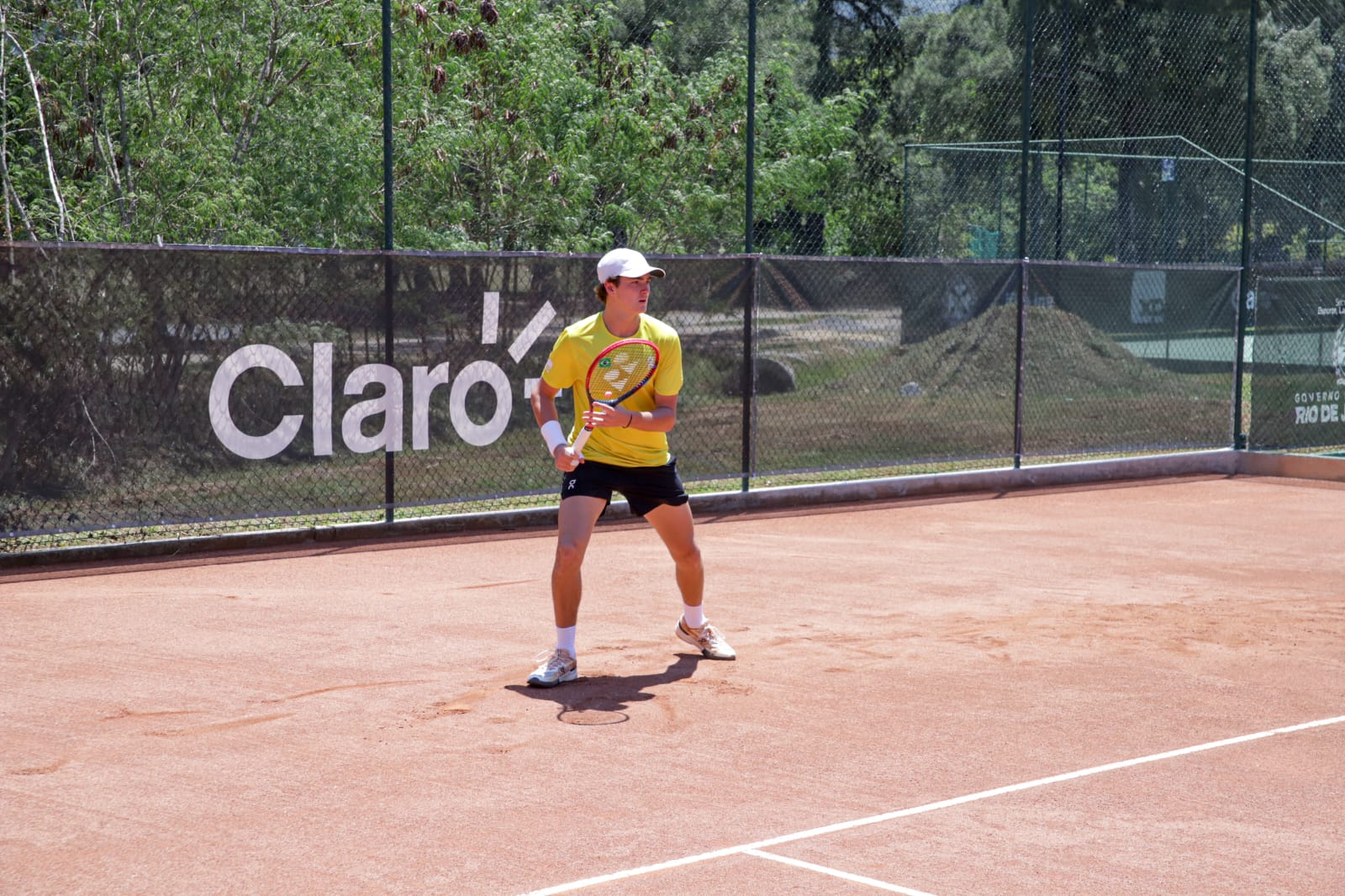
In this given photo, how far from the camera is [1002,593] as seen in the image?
9148 millimetres

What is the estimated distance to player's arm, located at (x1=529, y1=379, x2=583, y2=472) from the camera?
659 cm

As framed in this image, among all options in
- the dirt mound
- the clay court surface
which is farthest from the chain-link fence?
the clay court surface

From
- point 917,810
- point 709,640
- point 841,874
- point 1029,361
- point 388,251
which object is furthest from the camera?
point 1029,361

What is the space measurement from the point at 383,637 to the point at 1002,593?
3.67 metres

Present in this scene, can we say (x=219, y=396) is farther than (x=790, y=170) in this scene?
No

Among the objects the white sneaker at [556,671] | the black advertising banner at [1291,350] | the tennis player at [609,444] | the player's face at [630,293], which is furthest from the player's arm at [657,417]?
the black advertising banner at [1291,350]

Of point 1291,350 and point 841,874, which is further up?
point 1291,350

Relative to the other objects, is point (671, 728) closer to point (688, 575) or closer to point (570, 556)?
point (570, 556)

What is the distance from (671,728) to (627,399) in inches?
61.0

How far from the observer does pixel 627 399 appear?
687 centimetres

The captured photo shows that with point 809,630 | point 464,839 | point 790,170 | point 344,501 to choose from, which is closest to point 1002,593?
point 809,630

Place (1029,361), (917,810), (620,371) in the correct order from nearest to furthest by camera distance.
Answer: (917,810), (620,371), (1029,361)

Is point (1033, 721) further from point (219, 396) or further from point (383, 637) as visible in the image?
point (219, 396)

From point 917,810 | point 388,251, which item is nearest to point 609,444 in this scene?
point 917,810
